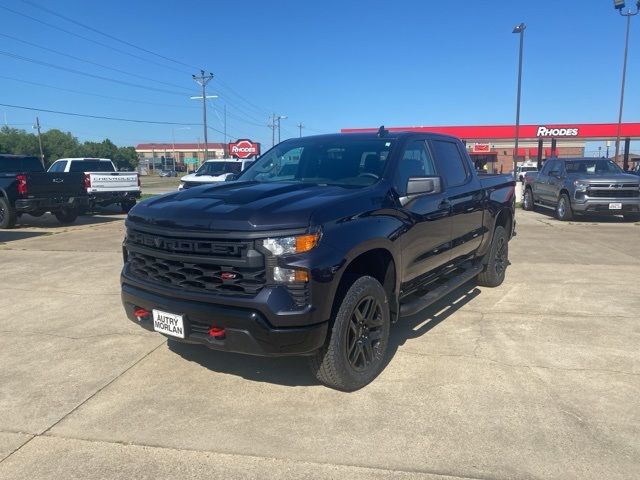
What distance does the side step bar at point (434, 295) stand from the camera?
4184mm

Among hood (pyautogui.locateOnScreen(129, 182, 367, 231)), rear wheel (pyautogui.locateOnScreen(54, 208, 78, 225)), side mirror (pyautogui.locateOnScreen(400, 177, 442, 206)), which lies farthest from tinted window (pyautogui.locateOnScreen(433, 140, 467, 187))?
rear wheel (pyautogui.locateOnScreen(54, 208, 78, 225))

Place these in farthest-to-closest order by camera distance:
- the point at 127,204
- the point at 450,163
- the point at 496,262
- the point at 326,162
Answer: the point at 127,204, the point at 496,262, the point at 450,163, the point at 326,162

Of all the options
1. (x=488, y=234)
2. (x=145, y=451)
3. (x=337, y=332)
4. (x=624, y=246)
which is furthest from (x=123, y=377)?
(x=624, y=246)

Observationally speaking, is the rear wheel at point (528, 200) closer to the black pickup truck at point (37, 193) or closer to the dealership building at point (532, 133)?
the black pickup truck at point (37, 193)

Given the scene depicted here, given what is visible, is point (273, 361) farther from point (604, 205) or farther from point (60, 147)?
point (60, 147)

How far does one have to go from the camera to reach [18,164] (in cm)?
1436

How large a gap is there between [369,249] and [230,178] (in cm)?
217

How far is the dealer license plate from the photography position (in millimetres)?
3414

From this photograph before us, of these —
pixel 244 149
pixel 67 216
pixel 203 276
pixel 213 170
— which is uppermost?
pixel 244 149

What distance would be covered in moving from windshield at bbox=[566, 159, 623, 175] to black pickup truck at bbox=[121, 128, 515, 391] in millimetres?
11420

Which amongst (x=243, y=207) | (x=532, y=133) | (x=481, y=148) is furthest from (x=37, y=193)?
(x=532, y=133)

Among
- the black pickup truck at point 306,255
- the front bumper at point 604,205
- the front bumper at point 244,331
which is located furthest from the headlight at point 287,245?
the front bumper at point 604,205

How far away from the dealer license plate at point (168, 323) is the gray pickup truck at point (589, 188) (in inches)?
504

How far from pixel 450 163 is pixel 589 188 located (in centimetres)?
987
